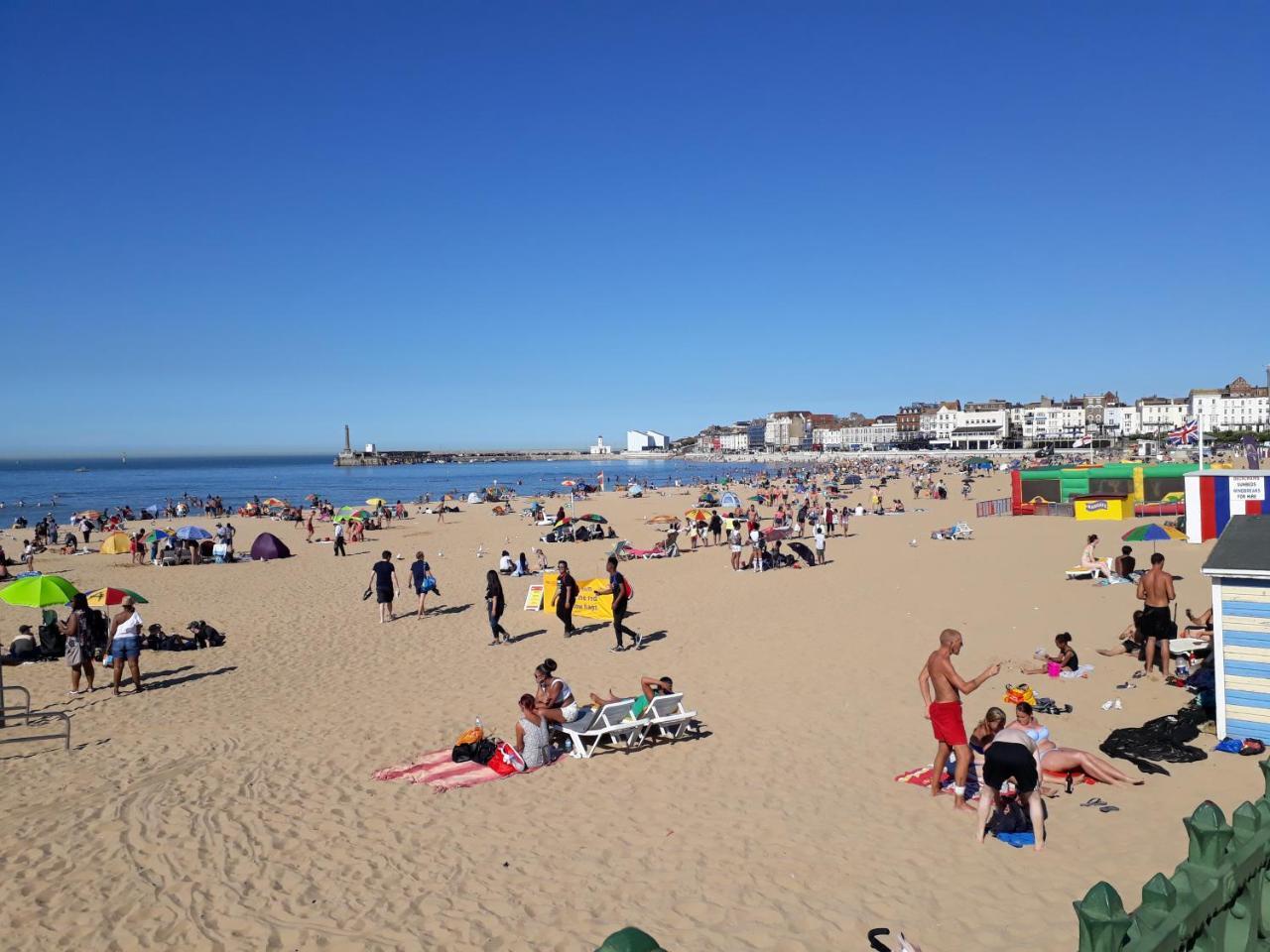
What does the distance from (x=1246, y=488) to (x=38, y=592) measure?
77.0 ft

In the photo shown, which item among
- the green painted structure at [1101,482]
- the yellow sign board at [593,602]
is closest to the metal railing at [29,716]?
the yellow sign board at [593,602]

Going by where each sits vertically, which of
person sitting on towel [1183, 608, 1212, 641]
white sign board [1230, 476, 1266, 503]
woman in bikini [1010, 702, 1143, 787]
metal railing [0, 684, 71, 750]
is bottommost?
metal railing [0, 684, 71, 750]

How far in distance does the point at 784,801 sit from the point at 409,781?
320 centimetres

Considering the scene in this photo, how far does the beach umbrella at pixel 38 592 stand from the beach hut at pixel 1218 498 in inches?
863

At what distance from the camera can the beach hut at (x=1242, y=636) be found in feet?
21.0

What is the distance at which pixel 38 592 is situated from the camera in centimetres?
1110

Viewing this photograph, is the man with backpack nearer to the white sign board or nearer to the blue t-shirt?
the blue t-shirt

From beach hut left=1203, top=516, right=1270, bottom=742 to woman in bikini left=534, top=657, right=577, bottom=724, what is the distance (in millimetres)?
5599

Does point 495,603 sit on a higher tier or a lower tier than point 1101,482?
lower

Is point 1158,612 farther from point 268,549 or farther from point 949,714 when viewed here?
point 268,549

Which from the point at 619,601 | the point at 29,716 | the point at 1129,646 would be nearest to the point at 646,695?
the point at 619,601

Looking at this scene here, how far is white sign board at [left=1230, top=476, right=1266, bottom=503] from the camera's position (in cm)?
1831

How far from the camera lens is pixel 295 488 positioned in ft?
267

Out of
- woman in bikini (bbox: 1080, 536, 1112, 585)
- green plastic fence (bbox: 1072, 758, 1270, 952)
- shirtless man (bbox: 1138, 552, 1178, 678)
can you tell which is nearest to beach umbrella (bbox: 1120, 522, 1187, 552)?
woman in bikini (bbox: 1080, 536, 1112, 585)
